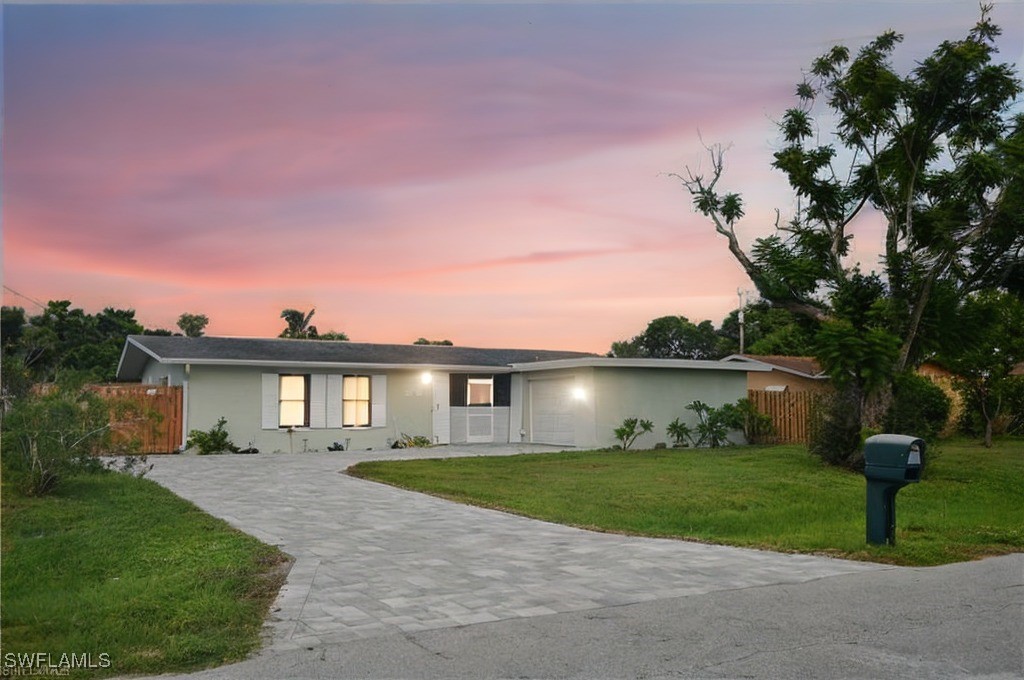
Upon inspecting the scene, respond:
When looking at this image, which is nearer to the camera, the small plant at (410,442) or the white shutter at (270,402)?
the white shutter at (270,402)

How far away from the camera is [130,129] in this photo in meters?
11.3

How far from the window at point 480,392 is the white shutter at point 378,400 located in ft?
9.44

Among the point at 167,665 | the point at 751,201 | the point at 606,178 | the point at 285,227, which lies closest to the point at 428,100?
the point at 606,178

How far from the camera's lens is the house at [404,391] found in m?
22.7

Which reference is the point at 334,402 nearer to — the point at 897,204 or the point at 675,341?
the point at 897,204

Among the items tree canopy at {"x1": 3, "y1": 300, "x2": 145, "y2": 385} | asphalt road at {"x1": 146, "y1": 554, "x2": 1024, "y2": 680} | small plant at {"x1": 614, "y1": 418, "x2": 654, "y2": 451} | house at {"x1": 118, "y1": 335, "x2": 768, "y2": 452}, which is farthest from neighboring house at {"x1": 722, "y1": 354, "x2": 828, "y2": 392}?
asphalt road at {"x1": 146, "y1": 554, "x2": 1024, "y2": 680}

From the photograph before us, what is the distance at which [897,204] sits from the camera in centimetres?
1998

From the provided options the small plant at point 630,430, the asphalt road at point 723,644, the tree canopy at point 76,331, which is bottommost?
the asphalt road at point 723,644

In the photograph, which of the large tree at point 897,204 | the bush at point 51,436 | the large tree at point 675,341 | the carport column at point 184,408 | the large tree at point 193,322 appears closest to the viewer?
the bush at point 51,436

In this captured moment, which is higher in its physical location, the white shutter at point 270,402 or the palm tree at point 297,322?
the palm tree at point 297,322

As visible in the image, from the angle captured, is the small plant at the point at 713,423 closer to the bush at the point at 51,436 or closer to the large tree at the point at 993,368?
the large tree at the point at 993,368

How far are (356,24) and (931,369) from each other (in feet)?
104

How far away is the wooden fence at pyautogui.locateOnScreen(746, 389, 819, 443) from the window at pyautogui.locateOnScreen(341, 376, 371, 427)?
1169 centimetres

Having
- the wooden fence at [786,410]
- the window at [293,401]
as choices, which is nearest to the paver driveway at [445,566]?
the window at [293,401]
